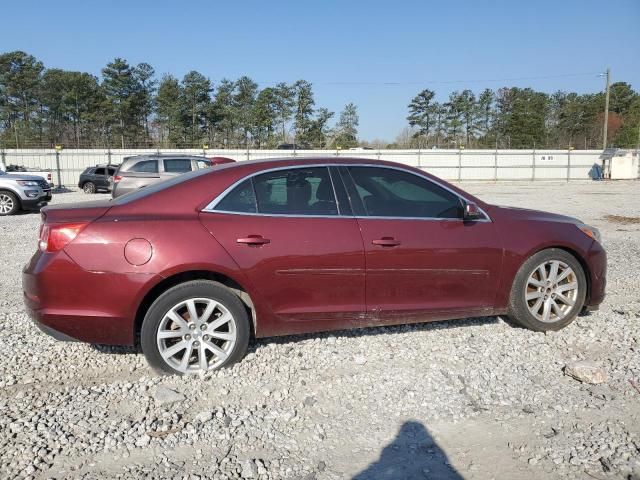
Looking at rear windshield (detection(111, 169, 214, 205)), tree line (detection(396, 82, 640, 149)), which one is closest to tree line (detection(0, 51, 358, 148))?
tree line (detection(396, 82, 640, 149))

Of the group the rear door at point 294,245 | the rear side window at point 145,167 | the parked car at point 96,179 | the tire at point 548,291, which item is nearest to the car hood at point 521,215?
the tire at point 548,291

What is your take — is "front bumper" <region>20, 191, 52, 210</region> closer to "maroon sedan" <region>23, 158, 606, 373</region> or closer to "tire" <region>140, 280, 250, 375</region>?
"maroon sedan" <region>23, 158, 606, 373</region>

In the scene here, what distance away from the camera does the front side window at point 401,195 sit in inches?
169

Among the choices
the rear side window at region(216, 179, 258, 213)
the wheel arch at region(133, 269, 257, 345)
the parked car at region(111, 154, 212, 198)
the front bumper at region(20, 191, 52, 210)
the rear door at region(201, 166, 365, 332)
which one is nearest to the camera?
the wheel arch at region(133, 269, 257, 345)

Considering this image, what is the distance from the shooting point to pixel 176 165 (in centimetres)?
1664

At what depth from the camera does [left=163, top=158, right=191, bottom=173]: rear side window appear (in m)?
16.5

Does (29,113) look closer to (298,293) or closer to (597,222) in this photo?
(597,222)

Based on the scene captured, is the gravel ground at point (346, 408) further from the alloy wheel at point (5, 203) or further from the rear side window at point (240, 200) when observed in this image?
the alloy wheel at point (5, 203)

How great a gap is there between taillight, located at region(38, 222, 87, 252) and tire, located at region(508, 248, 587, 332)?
3.47 meters

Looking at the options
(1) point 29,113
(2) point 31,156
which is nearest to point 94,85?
(1) point 29,113

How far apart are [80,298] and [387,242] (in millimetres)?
2246

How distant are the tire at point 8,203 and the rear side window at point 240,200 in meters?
13.3

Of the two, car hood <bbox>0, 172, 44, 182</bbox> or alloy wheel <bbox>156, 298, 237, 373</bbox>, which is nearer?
alloy wheel <bbox>156, 298, 237, 373</bbox>

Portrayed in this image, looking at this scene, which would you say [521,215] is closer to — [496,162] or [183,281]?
[183,281]
